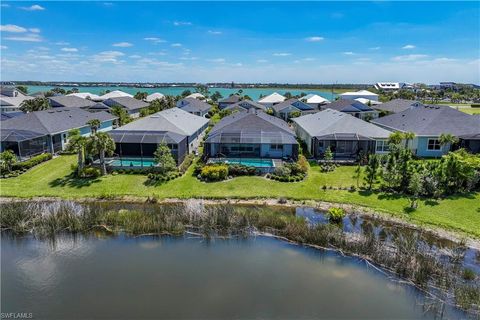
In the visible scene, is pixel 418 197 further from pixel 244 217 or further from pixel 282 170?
pixel 244 217

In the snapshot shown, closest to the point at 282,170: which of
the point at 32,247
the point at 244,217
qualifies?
the point at 244,217

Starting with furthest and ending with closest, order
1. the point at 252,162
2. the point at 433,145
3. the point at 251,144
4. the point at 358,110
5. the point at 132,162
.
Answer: the point at 358,110 → the point at 433,145 → the point at 251,144 → the point at 252,162 → the point at 132,162

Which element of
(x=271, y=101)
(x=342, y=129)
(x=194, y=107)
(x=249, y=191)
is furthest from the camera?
(x=271, y=101)

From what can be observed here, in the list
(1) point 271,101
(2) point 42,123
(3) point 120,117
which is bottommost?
(3) point 120,117

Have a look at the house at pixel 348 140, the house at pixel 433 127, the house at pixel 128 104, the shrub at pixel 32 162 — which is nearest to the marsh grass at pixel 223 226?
the shrub at pixel 32 162

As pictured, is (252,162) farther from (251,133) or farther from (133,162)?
(133,162)

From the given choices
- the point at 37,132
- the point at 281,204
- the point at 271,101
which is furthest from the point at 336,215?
the point at 271,101

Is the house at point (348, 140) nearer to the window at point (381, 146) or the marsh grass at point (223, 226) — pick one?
the window at point (381, 146)

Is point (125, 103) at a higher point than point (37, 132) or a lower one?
higher
